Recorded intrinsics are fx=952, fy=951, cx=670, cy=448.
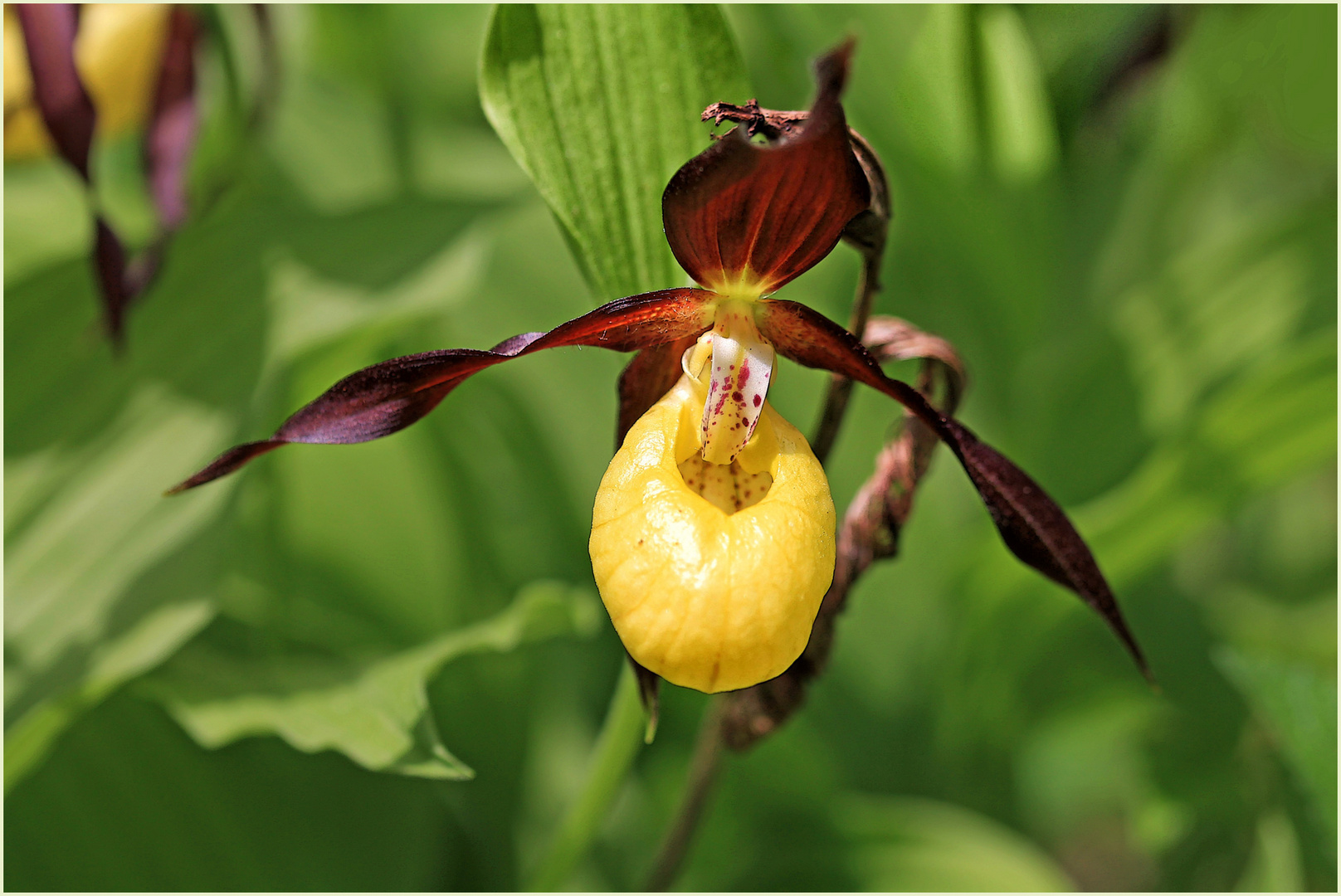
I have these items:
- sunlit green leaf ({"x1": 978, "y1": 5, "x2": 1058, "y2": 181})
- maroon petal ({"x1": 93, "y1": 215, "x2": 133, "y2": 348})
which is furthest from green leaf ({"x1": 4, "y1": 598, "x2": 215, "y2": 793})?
sunlit green leaf ({"x1": 978, "y1": 5, "x2": 1058, "y2": 181})

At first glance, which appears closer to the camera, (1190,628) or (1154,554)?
(1154,554)

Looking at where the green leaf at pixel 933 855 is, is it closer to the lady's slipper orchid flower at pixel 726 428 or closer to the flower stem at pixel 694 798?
the flower stem at pixel 694 798

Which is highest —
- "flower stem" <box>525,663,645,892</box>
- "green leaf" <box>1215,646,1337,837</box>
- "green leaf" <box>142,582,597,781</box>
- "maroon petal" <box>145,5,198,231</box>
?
"maroon petal" <box>145,5,198,231</box>

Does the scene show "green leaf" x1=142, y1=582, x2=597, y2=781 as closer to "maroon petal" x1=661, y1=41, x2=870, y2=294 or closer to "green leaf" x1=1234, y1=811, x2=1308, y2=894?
"maroon petal" x1=661, y1=41, x2=870, y2=294

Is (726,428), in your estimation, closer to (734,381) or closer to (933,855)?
(734,381)

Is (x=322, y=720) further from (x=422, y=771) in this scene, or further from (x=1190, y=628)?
(x=1190, y=628)

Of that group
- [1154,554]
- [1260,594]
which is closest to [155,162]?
[1154,554]

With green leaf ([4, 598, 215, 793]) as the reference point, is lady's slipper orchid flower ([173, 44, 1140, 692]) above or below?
above
